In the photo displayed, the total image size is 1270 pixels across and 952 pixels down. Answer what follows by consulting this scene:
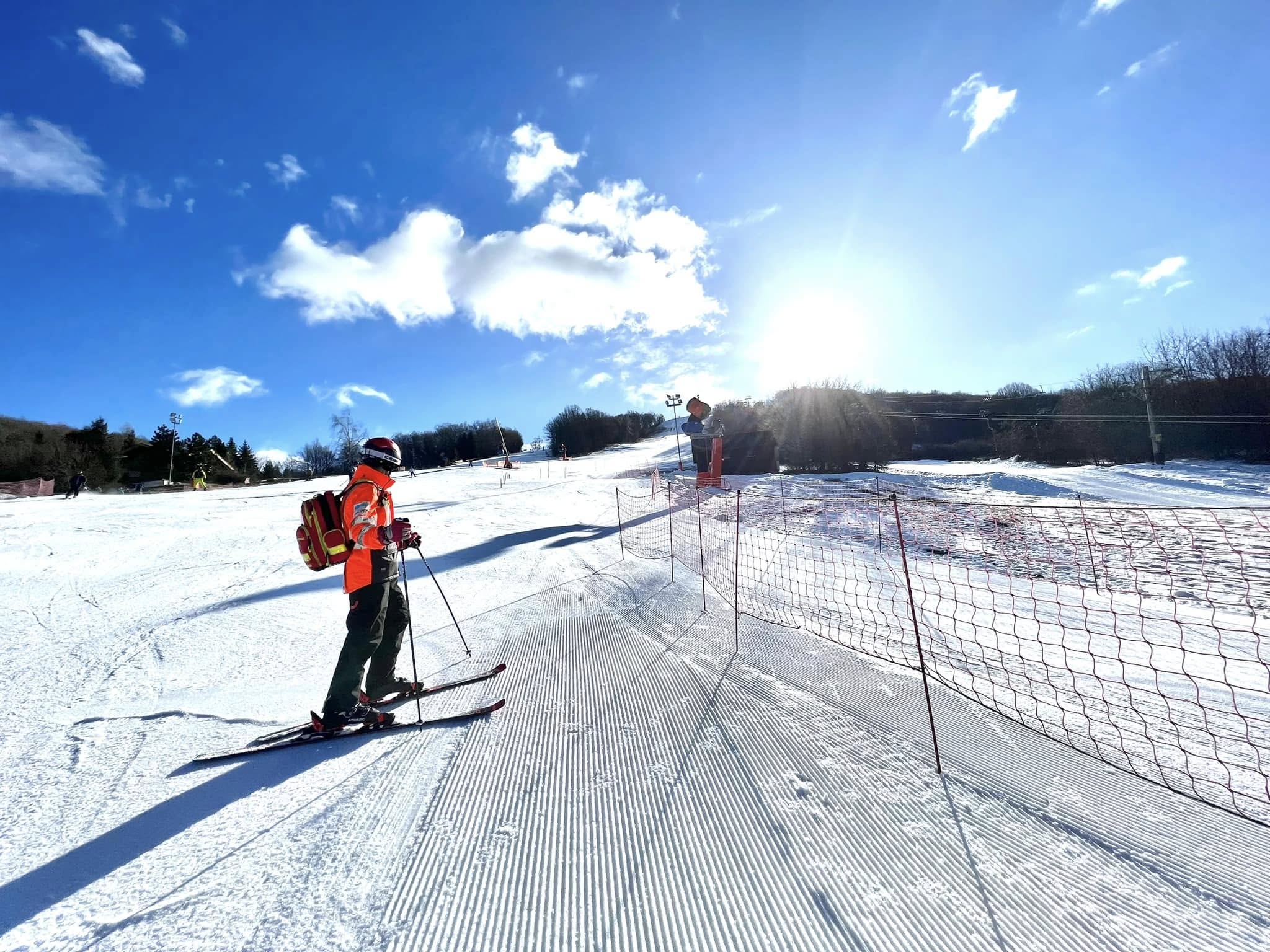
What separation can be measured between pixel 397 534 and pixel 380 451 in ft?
1.96

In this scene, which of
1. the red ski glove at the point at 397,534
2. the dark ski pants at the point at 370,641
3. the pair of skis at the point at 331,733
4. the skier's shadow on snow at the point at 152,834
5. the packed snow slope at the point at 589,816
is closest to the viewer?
the packed snow slope at the point at 589,816

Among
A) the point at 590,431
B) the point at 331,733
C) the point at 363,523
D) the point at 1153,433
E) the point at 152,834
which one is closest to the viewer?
the point at 152,834

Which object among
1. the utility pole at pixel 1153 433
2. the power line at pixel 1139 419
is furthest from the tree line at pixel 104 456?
the utility pole at pixel 1153 433

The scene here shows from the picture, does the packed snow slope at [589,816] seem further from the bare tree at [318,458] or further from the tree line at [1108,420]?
the bare tree at [318,458]

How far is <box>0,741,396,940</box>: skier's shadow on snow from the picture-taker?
71.1 inches

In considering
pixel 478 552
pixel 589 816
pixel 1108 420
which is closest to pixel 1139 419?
pixel 1108 420

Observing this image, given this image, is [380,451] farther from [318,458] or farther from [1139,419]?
[318,458]

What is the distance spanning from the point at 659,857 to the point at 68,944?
6.29ft

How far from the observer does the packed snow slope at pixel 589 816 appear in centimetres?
165

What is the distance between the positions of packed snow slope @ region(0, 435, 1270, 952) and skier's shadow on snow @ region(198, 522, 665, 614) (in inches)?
Answer: 52.4

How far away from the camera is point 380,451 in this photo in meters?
3.45

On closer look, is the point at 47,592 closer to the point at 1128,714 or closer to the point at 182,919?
the point at 182,919

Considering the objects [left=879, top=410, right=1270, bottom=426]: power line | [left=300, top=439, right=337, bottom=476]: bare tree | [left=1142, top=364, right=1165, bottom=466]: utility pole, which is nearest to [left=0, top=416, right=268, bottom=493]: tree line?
[left=300, top=439, right=337, bottom=476]: bare tree

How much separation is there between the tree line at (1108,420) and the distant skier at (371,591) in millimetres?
26024
